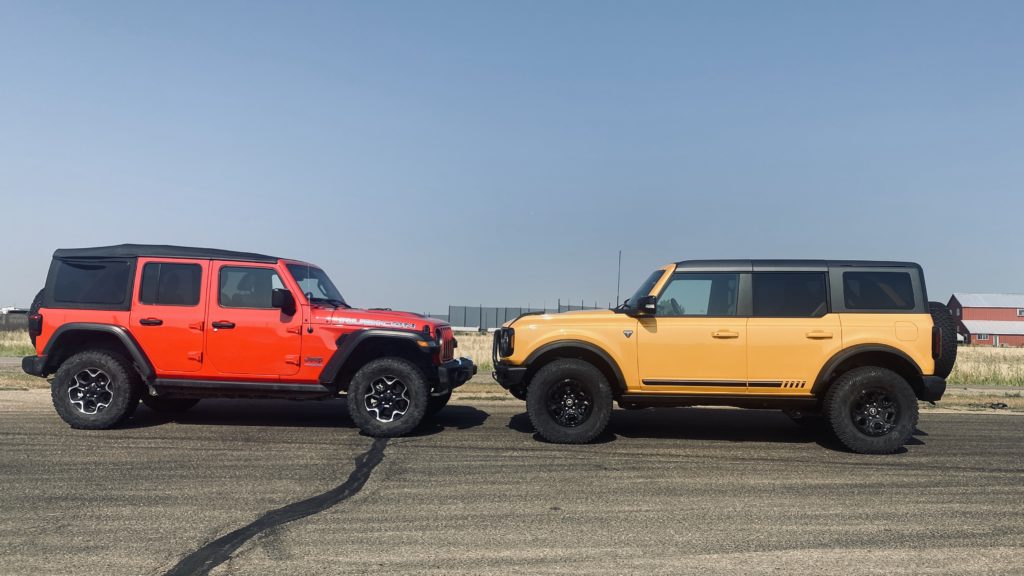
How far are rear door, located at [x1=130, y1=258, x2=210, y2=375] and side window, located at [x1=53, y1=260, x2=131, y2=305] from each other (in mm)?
223

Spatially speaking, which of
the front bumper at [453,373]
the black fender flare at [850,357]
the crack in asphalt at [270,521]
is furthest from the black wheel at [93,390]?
the black fender flare at [850,357]

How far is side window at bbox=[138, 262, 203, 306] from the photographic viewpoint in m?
8.79

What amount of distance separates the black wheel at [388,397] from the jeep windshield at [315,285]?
1.18 m

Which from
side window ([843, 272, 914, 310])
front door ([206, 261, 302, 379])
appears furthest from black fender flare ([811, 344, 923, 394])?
front door ([206, 261, 302, 379])

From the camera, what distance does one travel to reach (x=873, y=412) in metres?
8.03

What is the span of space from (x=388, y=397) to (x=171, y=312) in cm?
286

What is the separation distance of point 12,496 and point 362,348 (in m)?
3.86

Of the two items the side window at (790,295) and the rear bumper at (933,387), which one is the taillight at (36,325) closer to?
the side window at (790,295)

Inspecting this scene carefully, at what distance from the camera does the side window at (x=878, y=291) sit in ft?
26.9

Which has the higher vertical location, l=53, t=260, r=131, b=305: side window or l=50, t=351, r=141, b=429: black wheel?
l=53, t=260, r=131, b=305: side window

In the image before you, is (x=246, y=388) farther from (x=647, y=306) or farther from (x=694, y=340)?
(x=694, y=340)

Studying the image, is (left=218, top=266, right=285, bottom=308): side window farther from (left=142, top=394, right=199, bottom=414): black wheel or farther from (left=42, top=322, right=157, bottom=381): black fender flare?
(left=142, top=394, right=199, bottom=414): black wheel

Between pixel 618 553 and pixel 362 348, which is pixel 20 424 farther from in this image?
pixel 618 553

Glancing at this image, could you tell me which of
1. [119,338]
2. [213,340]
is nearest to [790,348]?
[213,340]
